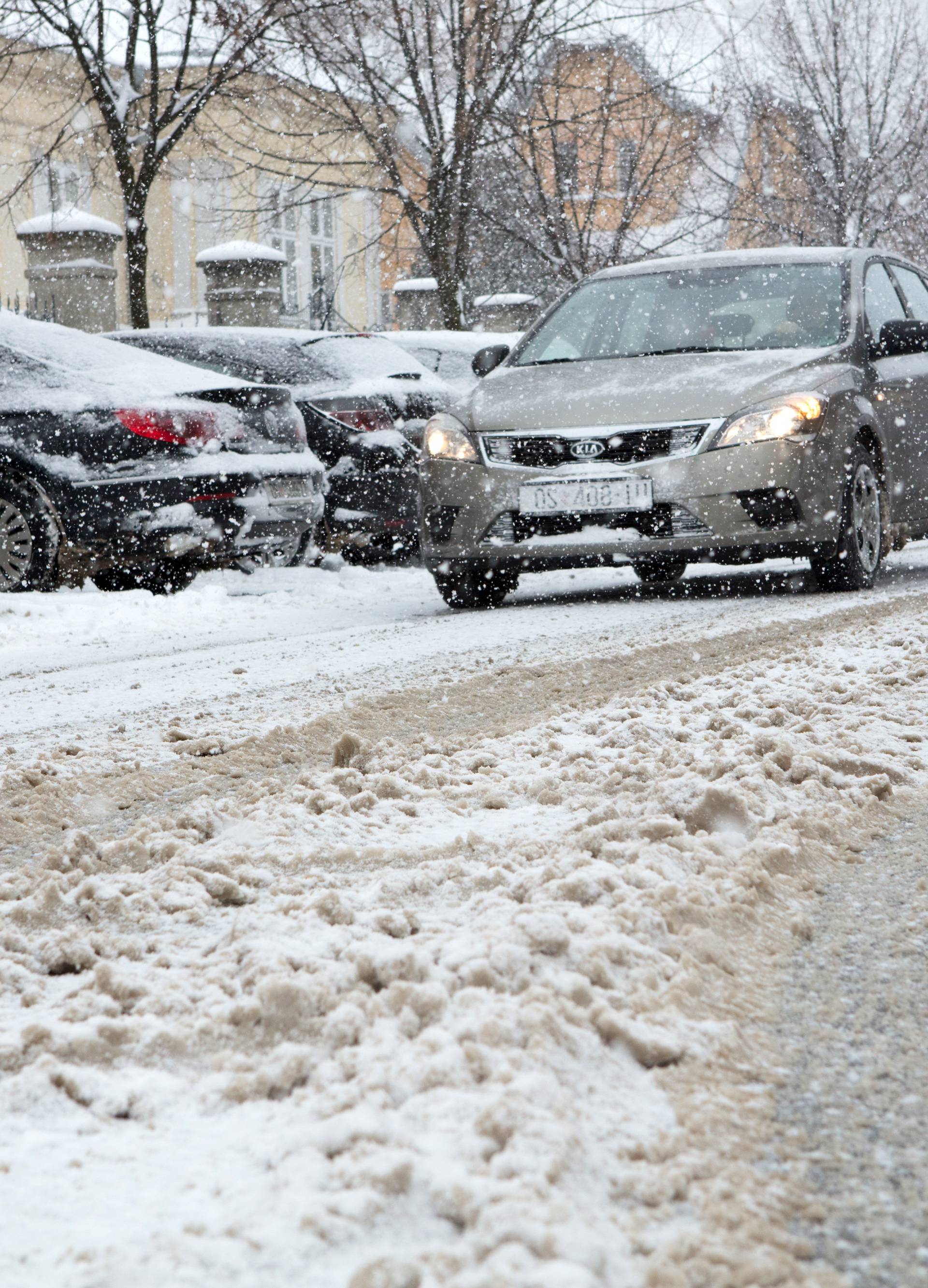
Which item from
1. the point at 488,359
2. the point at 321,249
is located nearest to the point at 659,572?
the point at 488,359

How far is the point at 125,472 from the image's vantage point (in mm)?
7590

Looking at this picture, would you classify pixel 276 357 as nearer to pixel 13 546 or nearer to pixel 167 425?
pixel 167 425

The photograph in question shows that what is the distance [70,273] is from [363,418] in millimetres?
10973

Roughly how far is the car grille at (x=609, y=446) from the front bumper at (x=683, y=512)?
45mm

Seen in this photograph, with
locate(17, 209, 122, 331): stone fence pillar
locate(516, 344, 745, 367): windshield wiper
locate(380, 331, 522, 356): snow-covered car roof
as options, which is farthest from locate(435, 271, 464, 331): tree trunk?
locate(516, 344, 745, 367): windshield wiper

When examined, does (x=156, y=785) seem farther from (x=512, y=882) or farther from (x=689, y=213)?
(x=689, y=213)

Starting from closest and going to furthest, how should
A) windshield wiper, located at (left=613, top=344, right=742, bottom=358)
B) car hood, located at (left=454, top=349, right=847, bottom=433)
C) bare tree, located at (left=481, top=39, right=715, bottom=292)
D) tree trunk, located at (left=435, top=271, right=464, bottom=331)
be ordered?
car hood, located at (left=454, top=349, right=847, bottom=433)
windshield wiper, located at (left=613, top=344, right=742, bottom=358)
tree trunk, located at (left=435, top=271, right=464, bottom=331)
bare tree, located at (left=481, top=39, right=715, bottom=292)

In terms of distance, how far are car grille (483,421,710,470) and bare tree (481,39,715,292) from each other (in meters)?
12.7

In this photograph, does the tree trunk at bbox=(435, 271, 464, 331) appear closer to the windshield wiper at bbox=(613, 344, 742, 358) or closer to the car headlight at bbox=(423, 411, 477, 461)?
the windshield wiper at bbox=(613, 344, 742, 358)

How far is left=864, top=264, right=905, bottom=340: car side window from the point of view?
769 centimetres

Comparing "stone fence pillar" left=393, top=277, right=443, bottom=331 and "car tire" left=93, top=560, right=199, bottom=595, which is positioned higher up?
"stone fence pillar" left=393, top=277, right=443, bottom=331

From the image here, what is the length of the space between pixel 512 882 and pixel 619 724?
1324mm

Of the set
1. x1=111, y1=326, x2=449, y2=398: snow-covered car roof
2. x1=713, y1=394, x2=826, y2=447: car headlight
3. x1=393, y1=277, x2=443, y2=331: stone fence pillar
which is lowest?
x1=713, y1=394, x2=826, y2=447: car headlight

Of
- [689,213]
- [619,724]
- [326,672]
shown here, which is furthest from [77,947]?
[689,213]
